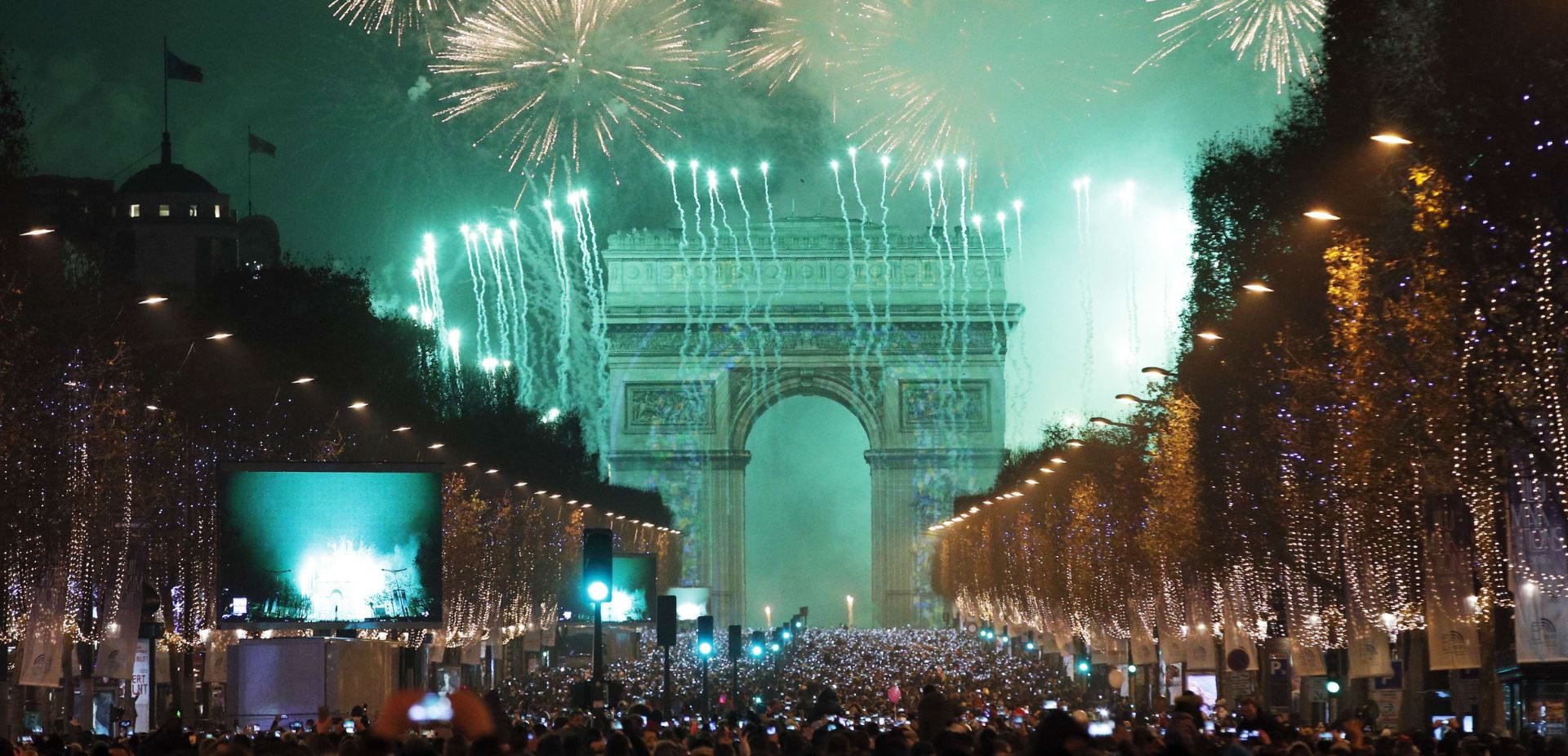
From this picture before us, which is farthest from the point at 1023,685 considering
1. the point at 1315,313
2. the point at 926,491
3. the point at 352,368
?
the point at 926,491

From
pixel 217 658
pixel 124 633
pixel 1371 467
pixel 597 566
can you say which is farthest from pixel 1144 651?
pixel 597 566

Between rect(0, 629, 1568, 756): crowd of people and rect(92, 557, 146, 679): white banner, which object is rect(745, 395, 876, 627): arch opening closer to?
rect(0, 629, 1568, 756): crowd of people

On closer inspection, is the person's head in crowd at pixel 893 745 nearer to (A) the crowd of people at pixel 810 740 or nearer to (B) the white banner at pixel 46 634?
(A) the crowd of people at pixel 810 740

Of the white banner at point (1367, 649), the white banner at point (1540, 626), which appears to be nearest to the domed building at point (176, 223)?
the white banner at point (1367, 649)

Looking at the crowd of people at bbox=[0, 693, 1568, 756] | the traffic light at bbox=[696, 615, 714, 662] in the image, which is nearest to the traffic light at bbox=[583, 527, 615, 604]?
the crowd of people at bbox=[0, 693, 1568, 756]

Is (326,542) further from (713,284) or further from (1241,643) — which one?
(713,284)

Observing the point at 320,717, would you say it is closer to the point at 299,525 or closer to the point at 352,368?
the point at 299,525
